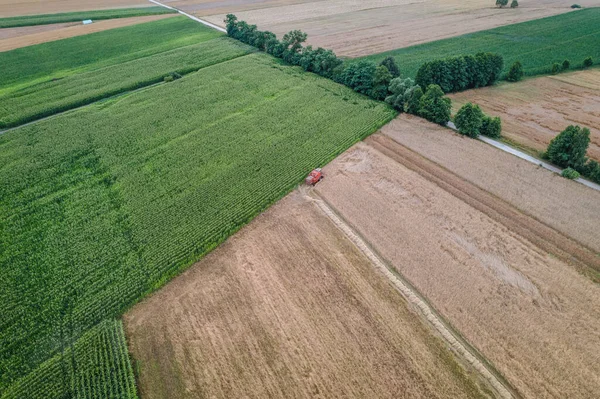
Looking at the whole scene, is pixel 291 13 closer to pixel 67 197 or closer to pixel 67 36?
pixel 67 36

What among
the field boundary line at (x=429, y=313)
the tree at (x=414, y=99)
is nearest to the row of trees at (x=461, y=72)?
the tree at (x=414, y=99)

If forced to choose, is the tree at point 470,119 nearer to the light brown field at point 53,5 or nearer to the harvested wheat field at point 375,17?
the harvested wheat field at point 375,17

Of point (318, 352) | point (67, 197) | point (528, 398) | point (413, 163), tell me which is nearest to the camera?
point (528, 398)

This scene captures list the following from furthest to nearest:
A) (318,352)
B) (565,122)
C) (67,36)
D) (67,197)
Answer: (67,36)
(565,122)
(67,197)
(318,352)

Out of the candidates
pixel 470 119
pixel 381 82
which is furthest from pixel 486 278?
pixel 381 82

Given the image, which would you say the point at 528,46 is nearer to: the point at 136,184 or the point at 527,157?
the point at 527,157

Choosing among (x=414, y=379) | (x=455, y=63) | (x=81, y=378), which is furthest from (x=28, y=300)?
(x=455, y=63)
